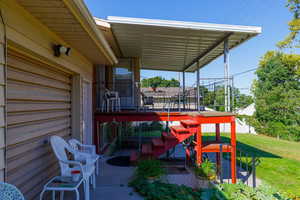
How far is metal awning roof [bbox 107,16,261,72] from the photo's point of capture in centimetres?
448

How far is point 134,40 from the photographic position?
5773mm

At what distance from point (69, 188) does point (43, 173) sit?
0.84m

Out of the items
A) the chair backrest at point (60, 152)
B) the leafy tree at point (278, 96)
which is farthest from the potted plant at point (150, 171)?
the leafy tree at point (278, 96)

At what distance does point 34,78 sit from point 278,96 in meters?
17.5

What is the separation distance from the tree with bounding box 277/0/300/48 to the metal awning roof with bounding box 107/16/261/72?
10.1m

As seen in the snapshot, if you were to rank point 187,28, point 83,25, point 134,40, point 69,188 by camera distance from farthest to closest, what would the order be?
point 134,40
point 187,28
point 83,25
point 69,188

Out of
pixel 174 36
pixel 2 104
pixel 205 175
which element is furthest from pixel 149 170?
pixel 174 36

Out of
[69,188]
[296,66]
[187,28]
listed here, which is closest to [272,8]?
[296,66]

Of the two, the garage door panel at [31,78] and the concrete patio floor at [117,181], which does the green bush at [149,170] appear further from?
the garage door panel at [31,78]

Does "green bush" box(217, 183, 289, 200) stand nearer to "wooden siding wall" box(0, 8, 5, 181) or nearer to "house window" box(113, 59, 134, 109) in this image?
"wooden siding wall" box(0, 8, 5, 181)

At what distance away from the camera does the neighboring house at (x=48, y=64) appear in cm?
196

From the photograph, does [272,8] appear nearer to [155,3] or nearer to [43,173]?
[155,3]

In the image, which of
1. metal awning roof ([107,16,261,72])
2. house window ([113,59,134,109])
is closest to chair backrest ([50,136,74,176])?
metal awning roof ([107,16,261,72])

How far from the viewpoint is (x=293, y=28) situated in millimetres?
13219
